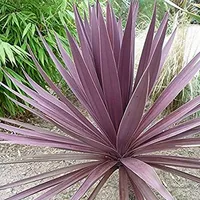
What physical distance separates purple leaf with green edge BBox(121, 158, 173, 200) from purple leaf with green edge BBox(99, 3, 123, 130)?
0.68 ft

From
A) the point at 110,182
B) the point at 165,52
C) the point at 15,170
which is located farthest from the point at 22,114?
the point at 165,52

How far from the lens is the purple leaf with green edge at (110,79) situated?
123 centimetres

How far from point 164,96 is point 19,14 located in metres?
1.56

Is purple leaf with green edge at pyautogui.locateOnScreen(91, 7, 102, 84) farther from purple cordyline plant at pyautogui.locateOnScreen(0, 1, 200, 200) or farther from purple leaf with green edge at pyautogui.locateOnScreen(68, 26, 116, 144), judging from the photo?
purple leaf with green edge at pyautogui.locateOnScreen(68, 26, 116, 144)

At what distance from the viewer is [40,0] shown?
2693 millimetres

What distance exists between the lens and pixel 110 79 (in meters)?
1.27

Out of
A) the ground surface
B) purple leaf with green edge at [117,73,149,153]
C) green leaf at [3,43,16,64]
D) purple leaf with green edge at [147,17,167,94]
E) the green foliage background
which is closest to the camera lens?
purple leaf with green edge at [117,73,149,153]

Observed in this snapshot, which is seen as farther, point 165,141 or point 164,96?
point 164,96

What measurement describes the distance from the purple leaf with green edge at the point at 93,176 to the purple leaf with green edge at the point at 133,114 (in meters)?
0.08

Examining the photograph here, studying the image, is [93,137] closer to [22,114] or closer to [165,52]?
[165,52]

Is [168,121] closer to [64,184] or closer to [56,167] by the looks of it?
[64,184]

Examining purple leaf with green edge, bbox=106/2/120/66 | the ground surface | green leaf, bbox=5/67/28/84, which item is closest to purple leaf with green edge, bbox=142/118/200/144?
purple leaf with green edge, bbox=106/2/120/66

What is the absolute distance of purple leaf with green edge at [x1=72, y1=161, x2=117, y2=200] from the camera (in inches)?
43.8

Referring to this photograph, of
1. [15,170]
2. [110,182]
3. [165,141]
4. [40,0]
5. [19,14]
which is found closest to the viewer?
[165,141]
